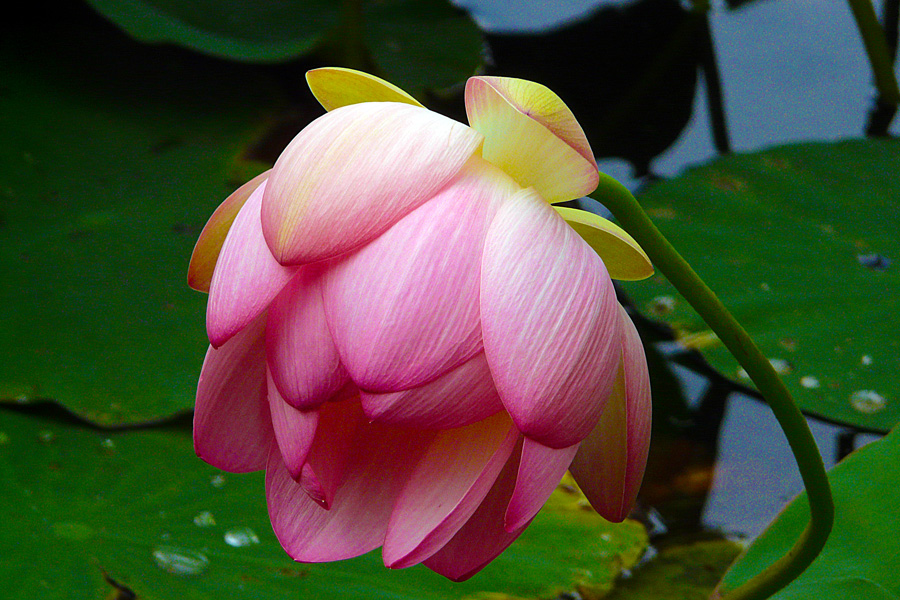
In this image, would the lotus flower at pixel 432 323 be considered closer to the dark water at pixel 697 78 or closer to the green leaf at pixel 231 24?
the dark water at pixel 697 78

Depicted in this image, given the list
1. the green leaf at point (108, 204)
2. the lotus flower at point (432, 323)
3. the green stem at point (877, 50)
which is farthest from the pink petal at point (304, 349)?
the green stem at point (877, 50)

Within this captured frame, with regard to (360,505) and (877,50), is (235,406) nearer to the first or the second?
(360,505)

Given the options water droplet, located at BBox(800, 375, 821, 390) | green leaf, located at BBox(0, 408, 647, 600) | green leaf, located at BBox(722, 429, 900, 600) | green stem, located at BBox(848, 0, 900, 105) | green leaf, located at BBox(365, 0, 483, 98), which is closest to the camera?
green leaf, located at BBox(722, 429, 900, 600)

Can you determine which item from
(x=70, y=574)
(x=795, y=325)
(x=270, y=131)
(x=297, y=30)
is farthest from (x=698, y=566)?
(x=297, y=30)

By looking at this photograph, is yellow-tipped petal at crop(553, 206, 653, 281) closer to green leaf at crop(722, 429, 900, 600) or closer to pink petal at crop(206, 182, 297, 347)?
pink petal at crop(206, 182, 297, 347)

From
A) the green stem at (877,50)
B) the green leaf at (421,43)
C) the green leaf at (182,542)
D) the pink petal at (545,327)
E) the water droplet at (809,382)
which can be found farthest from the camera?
the green leaf at (421,43)

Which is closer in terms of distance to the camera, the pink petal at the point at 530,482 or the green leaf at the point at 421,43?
the pink petal at the point at 530,482

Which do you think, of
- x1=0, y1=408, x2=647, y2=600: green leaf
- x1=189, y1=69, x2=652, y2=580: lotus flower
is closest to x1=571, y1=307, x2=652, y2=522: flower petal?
x1=189, y1=69, x2=652, y2=580: lotus flower

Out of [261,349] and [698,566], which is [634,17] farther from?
[261,349]
